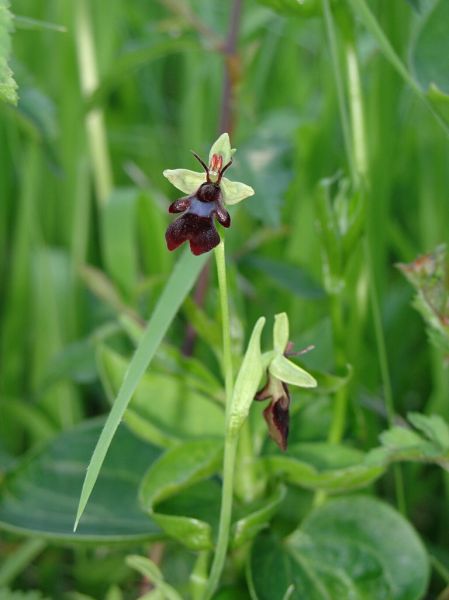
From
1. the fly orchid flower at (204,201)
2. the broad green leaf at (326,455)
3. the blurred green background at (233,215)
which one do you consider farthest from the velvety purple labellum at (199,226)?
the broad green leaf at (326,455)

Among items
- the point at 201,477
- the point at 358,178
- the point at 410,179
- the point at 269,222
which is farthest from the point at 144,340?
the point at 410,179


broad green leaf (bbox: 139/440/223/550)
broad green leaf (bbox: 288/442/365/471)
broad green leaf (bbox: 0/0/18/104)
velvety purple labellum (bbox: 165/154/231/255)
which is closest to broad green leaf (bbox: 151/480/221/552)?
broad green leaf (bbox: 139/440/223/550)

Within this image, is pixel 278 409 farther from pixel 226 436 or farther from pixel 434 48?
pixel 434 48

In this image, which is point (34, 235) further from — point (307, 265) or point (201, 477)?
point (201, 477)

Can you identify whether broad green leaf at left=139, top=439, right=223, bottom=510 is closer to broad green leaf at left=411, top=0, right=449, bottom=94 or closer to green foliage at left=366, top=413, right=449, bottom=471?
green foliage at left=366, top=413, right=449, bottom=471

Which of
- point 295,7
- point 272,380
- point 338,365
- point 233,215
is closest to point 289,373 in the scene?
point 272,380

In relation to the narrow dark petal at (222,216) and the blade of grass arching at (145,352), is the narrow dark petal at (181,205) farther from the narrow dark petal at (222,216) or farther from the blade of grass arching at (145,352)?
the blade of grass arching at (145,352)
